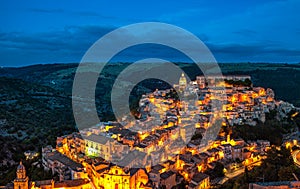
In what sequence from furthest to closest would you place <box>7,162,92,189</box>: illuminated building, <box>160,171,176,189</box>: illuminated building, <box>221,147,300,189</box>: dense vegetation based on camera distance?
<box>160,171,176,189</box>: illuminated building, <box>221,147,300,189</box>: dense vegetation, <box>7,162,92,189</box>: illuminated building

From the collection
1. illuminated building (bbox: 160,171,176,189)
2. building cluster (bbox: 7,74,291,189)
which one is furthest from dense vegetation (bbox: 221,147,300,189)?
illuminated building (bbox: 160,171,176,189)

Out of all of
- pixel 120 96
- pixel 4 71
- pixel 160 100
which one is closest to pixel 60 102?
pixel 120 96

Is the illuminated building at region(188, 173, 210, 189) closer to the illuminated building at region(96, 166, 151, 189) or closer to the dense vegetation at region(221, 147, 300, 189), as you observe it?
the dense vegetation at region(221, 147, 300, 189)

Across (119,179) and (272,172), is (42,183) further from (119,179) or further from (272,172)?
(272,172)

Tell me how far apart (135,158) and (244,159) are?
8269 mm

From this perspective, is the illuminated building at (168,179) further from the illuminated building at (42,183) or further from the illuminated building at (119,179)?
the illuminated building at (42,183)

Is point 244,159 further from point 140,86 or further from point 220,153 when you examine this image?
point 140,86

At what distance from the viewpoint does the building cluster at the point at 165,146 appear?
18781 millimetres

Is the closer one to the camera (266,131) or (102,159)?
(102,159)

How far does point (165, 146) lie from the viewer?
77.3 feet

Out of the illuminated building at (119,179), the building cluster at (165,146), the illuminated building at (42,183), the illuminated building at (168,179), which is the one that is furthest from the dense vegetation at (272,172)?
the illuminated building at (42,183)

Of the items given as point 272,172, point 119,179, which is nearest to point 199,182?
point 272,172

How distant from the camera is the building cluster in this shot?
61.6ft

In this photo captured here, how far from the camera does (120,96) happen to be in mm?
53344
